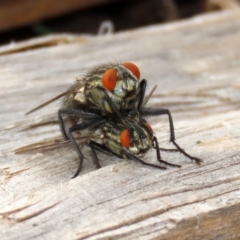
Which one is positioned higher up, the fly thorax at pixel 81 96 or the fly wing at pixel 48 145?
the fly thorax at pixel 81 96

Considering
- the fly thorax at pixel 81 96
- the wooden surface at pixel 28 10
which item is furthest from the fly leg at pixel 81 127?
the wooden surface at pixel 28 10

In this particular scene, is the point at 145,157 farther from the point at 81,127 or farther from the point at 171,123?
the point at 81,127

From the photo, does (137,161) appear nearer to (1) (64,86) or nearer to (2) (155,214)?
(2) (155,214)

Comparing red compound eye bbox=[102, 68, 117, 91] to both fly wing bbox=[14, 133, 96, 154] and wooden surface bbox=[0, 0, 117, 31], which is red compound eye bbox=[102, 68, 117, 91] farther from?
wooden surface bbox=[0, 0, 117, 31]

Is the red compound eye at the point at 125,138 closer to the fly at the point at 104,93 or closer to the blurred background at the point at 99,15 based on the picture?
the fly at the point at 104,93

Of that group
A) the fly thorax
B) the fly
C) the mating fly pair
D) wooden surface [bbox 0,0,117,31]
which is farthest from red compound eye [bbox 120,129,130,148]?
wooden surface [bbox 0,0,117,31]

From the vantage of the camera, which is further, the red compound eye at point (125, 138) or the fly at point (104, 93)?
the fly at point (104, 93)

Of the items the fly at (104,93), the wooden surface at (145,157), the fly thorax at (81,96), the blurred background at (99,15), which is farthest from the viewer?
the blurred background at (99,15)

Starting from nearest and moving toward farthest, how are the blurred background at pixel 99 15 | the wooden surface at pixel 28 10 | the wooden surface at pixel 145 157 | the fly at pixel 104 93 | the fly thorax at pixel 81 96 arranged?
the wooden surface at pixel 145 157 → the fly at pixel 104 93 → the fly thorax at pixel 81 96 → the wooden surface at pixel 28 10 → the blurred background at pixel 99 15
